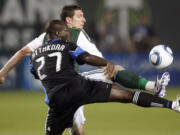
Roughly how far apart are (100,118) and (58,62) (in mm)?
5623

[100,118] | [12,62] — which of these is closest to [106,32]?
[100,118]

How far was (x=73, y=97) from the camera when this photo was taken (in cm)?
721

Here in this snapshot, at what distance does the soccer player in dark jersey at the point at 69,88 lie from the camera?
721 cm

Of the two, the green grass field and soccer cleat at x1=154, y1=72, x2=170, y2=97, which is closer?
soccer cleat at x1=154, y1=72, x2=170, y2=97

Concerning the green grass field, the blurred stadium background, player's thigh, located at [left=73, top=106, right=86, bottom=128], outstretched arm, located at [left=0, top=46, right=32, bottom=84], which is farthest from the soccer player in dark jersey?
the blurred stadium background

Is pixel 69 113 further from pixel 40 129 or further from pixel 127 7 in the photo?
pixel 127 7

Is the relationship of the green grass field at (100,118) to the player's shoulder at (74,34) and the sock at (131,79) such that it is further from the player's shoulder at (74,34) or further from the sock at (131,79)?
the player's shoulder at (74,34)

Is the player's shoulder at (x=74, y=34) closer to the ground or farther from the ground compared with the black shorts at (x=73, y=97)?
farther from the ground

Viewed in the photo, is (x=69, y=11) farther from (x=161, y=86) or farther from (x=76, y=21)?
(x=161, y=86)

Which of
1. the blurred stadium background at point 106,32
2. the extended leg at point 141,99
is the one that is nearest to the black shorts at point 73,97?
the extended leg at point 141,99

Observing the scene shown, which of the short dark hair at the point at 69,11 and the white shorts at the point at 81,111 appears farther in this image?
the short dark hair at the point at 69,11

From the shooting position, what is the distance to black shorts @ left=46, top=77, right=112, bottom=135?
7.21m

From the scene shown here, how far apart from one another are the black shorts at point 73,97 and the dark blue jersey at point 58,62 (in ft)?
0.31

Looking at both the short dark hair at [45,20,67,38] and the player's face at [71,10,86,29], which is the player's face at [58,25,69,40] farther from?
the player's face at [71,10,86,29]
